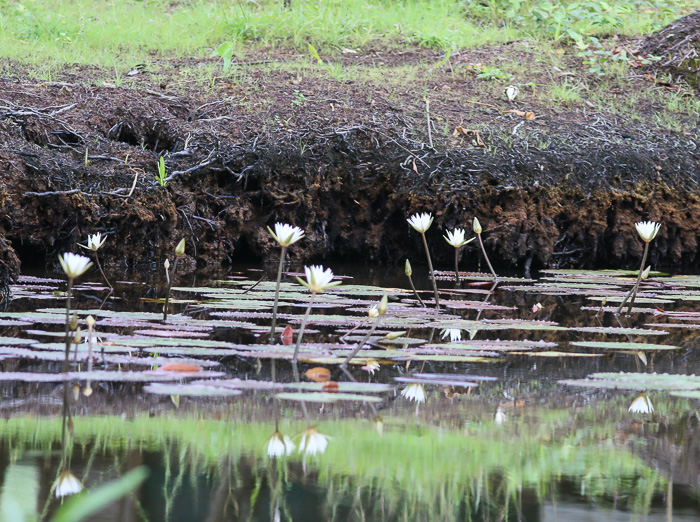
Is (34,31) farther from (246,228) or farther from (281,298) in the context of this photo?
(281,298)

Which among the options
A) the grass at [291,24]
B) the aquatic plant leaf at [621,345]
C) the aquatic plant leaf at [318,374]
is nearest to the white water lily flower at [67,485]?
the aquatic plant leaf at [318,374]

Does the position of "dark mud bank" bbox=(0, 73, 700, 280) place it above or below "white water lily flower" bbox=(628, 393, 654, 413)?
above

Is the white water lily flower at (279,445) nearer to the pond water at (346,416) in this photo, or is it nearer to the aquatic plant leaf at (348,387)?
the pond water at (346,416)

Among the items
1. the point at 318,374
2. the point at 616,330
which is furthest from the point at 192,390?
the point at 616,330

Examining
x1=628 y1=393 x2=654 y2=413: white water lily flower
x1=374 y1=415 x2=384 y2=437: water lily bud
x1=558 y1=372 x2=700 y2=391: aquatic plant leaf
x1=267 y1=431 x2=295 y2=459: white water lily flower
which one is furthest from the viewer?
x1=558 y1=372 x2=700 y2=391: aquatic plant leaf

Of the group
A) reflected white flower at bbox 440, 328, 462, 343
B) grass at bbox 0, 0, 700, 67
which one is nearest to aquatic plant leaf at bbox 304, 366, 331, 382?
reflected white flower at bbox 440, 328, 462, 343

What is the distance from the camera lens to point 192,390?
168 cm

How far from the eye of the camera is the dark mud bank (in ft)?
14.5

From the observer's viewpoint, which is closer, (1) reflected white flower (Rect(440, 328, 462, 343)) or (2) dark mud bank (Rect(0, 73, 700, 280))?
(1) reflected white flower (Rect(440, 328, 462, 343))

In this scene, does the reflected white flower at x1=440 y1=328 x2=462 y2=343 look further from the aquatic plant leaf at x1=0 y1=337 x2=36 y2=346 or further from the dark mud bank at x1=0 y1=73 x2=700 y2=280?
the dark mud bank at x1=0 y1=73 x2=700 y2=280

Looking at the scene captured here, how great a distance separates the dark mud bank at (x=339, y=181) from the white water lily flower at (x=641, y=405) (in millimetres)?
3030

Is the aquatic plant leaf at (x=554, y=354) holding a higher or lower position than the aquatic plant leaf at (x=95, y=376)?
higher

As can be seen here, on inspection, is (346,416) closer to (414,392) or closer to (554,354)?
(414,392)

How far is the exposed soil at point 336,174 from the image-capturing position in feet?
14.5
